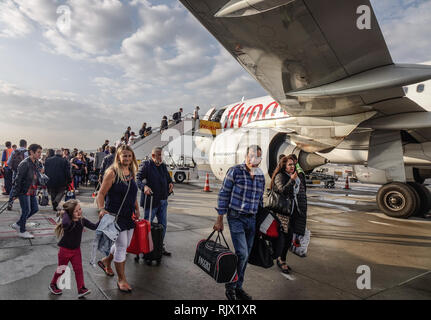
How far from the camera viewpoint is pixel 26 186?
4.66m

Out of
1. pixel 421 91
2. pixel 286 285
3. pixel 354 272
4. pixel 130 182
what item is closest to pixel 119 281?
pixel 130 182

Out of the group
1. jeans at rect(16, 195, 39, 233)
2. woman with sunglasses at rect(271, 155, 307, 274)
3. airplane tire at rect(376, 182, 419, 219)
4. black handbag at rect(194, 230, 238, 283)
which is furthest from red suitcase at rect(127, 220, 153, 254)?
airplane tire at rect(376, 182, 419, 219)

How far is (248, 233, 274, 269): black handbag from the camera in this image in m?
3.11

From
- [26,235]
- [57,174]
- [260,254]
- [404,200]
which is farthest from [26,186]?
[404,200]

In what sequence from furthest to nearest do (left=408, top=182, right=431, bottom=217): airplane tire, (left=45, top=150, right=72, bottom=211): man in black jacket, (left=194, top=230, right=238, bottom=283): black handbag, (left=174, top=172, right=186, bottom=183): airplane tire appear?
1. (left=174, top=172, right=186, bottom=183): airplane tire
2. (left=408, top=182, right=431, bottom=217): airplane tire
3. (left=45, top=150, right=72, bottom=211): man in black jacket
4. (left=194, top=230, right=238, bottom=283): black handbag

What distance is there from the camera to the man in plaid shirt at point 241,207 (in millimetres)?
2840

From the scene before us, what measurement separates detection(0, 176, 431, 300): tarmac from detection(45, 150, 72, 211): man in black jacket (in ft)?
2.61

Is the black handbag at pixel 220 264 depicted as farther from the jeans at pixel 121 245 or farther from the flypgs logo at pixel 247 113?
the flypgs logo at pixel 247 113

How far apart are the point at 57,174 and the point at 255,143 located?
536 cm

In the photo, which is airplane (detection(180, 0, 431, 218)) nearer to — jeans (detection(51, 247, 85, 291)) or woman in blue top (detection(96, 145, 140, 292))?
woman in blue top (detection(96, 145, 140, 292))

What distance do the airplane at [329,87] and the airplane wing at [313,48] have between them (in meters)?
0.02
